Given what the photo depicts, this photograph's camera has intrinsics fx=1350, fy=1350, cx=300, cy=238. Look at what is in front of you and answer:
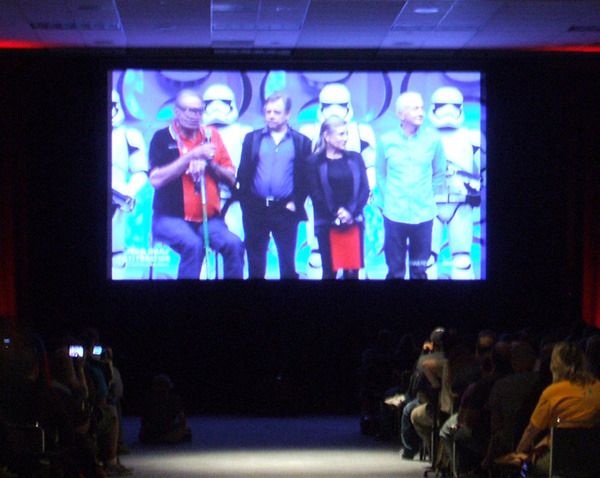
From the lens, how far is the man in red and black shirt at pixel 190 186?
1301 cm

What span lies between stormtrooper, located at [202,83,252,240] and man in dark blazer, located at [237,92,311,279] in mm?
63

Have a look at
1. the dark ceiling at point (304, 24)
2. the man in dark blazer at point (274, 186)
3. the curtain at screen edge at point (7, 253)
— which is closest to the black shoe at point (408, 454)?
the man in dark blazer at point (274, 186)

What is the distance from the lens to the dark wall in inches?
532

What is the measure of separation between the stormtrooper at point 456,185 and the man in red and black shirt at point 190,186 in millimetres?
2005

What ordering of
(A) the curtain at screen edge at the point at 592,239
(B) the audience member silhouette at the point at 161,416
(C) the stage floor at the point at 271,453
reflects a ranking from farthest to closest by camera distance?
1. (A) the curtain at screen edge at the point at 592,239
2. (B) the audience member silhouette at the point at 161,416
3. (C) the stage floor at the point at 271,453

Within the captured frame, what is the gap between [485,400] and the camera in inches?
304

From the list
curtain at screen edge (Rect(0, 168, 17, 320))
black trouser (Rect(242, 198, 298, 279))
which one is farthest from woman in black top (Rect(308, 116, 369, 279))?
curtain at screen edge (Rect(0, 168, 17, 320))

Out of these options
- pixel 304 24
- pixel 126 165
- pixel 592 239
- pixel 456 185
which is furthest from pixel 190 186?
pixel 592 239

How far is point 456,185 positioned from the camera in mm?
13195

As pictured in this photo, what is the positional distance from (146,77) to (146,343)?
2.71 m

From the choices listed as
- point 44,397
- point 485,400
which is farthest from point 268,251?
point 44,397

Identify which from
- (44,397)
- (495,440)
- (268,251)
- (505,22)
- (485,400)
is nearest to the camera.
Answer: (44,397)

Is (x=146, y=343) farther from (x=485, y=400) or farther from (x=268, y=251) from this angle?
(x=485, y=400)

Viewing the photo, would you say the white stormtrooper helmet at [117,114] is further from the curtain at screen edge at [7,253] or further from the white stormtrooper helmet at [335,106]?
the white stormtrooper helmet at [335,106]
